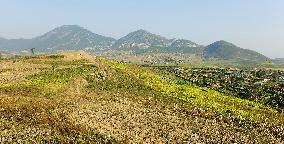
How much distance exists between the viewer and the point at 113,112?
193 feet

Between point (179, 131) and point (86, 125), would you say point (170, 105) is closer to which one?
point (179, 131)

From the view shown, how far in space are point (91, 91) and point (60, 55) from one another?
4144 centimetres

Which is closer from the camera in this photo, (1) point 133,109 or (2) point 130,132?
(2) point 130,132

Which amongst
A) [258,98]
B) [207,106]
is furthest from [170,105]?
[258,98]

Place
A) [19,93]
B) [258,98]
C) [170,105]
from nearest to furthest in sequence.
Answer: [19,93]
[170,105]
[258,98]

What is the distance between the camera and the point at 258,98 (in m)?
98.1

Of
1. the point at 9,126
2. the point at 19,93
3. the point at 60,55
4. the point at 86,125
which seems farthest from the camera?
the point at 60,55

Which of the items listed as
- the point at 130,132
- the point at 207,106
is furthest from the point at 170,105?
the point at 130,132

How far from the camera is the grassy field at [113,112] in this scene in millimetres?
49125

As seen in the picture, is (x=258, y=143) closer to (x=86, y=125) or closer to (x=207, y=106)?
(x=207, y=106)

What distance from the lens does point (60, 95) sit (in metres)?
62.6

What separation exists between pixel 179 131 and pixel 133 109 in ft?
32.2

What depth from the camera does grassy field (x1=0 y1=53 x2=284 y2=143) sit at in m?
49.1

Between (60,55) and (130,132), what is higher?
(60,55)
